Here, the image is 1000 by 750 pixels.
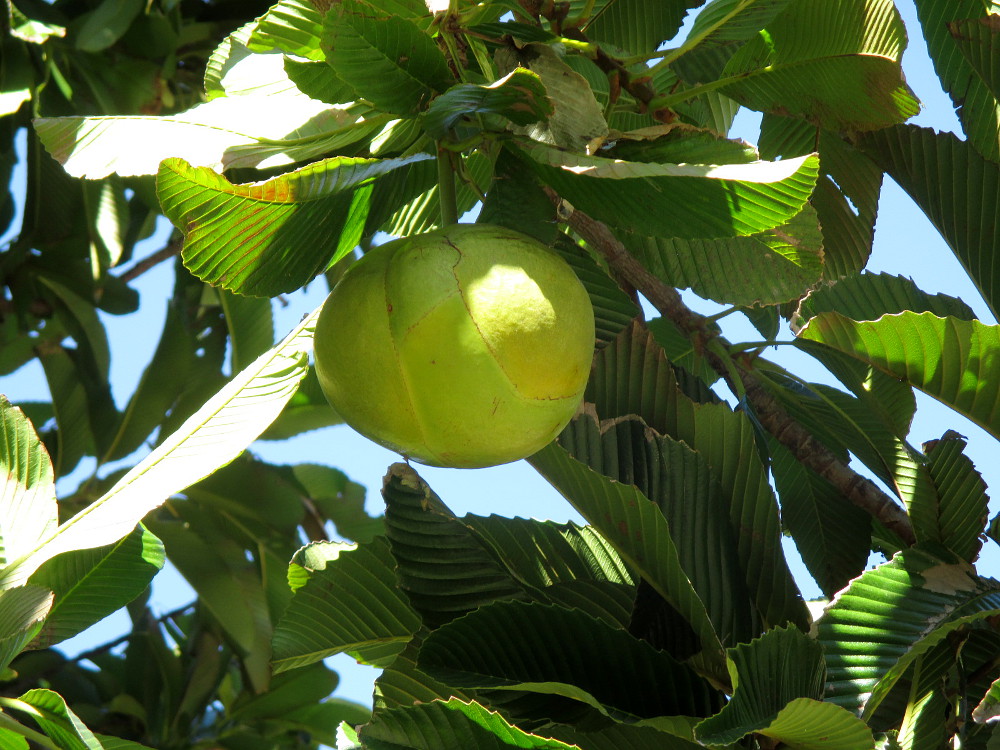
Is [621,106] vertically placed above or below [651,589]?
above

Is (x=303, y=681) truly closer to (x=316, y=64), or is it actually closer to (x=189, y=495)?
(x=189, y=495)

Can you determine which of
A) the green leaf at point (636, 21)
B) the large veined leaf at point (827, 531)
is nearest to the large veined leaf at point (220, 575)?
the large veined leaf at point (827, 531)

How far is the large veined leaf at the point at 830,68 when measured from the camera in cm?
103

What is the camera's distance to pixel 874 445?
1199mm

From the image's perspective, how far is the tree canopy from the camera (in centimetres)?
79

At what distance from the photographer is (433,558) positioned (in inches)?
39.5

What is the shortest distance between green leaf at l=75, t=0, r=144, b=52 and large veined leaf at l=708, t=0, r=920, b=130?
161cm

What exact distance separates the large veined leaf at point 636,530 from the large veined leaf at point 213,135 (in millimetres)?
360

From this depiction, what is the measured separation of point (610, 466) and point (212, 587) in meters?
1.39

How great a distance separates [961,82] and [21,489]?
125cm

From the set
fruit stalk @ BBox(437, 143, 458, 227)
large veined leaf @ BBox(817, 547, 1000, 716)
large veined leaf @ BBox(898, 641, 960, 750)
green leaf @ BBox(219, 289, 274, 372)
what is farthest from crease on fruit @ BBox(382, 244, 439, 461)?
green leaf @ BBox(219, 289, 274, 372)

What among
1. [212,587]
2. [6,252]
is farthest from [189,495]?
[6,252]

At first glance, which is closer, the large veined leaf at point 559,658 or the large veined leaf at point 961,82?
the large veined leaf at point 559,658

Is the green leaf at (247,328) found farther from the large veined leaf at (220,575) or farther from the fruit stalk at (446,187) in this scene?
the fruit stalk at (446,187)
